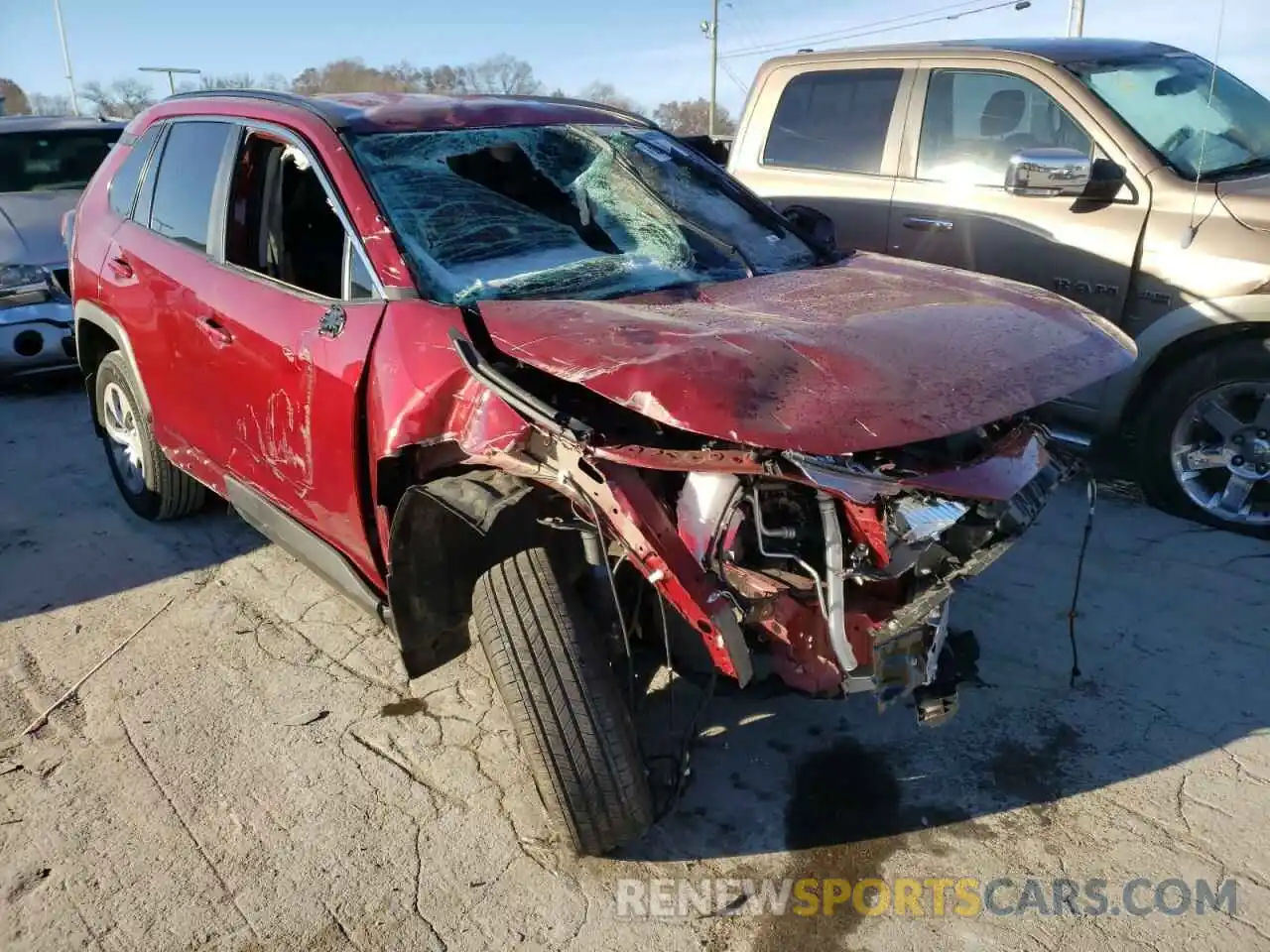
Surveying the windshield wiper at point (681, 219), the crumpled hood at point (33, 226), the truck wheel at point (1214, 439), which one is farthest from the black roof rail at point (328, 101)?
the crumpled hood at point (33, 226)

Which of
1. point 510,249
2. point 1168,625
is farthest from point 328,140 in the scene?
point 1168,625

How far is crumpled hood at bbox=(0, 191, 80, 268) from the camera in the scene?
21.3ft

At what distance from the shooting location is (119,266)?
414 cm

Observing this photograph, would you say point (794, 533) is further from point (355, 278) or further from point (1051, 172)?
point (1051, 172)

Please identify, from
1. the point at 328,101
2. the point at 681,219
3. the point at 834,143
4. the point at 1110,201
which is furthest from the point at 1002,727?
the point at 834,143

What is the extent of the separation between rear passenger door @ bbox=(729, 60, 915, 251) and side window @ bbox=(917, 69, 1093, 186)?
0.58 ft

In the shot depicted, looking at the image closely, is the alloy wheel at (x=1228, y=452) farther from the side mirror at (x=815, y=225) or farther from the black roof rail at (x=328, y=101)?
the black roof rail at (x=328, y=101)

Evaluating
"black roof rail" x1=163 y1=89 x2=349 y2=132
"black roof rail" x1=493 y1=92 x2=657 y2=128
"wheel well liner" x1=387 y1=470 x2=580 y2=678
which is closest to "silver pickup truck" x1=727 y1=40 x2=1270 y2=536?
"black roof rail" x1=493 y1=92 x2=657 y2=128

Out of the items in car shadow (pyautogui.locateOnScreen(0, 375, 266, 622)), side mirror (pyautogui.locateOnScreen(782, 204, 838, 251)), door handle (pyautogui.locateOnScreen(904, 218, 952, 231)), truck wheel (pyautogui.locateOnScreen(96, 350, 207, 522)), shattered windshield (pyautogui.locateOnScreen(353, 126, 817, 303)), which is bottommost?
car shadow (pyautogui.locateOnScreen(0, 375, 266, 622))

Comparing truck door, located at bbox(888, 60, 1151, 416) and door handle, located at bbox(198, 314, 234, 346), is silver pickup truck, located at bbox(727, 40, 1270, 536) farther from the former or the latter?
door handle, located at bbox(198, 314, 234, 346)

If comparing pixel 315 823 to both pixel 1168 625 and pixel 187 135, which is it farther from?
pixel 1168 625

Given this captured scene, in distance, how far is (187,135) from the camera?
13.0ft

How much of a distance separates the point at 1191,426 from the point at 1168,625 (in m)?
1.18

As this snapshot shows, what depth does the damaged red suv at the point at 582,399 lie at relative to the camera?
2.27m
